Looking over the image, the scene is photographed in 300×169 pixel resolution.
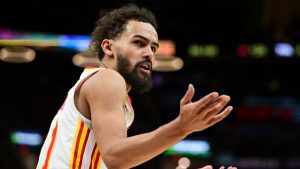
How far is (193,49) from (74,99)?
8842 mm

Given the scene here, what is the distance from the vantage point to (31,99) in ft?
39.0

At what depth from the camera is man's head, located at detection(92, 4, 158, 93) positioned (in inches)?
115

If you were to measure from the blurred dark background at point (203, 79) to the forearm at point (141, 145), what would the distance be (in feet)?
27.5

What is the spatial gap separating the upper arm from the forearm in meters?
0.05

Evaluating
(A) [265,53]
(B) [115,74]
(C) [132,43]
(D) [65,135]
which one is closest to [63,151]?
(D) [65,135]

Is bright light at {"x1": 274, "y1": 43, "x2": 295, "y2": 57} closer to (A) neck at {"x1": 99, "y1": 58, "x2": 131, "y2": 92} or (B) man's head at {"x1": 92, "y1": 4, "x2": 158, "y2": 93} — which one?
(B) man's head at {"x1": 92, "y1": 4, "x2": 158, "y2": 93}

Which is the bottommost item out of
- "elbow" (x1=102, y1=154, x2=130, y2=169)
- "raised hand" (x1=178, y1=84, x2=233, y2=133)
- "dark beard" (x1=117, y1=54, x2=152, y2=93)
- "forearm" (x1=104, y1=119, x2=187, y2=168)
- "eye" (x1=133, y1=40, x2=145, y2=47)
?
"elbow" (x1=102, y1=154, x2=130, y2=169)

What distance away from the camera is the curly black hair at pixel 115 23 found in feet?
10.2

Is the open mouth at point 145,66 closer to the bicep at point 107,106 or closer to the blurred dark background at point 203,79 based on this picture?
the bicep at point 107,106

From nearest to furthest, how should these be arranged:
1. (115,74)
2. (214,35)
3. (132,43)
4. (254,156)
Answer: (115,74) < (132,43) < (254,156) < (214,35)

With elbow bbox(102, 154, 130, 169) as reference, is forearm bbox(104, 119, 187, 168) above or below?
above

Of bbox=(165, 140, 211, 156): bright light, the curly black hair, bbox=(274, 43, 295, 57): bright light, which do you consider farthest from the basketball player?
bbox=(274, 43, 295, 57): bright light

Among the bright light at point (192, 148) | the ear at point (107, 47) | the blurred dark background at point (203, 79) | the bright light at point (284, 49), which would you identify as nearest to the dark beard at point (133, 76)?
the ear at point (107, 47)

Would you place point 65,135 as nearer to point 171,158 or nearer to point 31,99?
point 171,158
